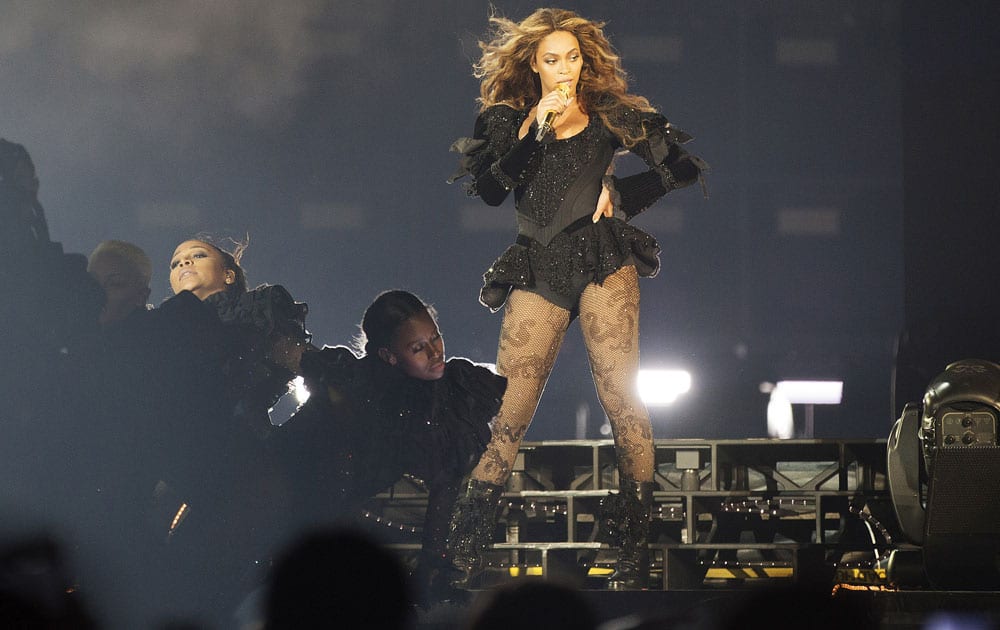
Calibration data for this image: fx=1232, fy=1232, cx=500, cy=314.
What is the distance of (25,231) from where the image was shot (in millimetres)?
3309

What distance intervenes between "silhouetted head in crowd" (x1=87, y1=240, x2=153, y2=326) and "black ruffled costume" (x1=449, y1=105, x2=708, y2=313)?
1.19m

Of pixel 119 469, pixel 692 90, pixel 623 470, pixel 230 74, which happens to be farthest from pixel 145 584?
pixel 692 90

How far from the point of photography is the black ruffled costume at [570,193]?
3896 mm

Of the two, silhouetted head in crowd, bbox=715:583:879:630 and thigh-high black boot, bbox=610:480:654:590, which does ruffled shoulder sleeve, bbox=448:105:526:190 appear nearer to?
thigh-high black boot, bbox=610:480:654:590

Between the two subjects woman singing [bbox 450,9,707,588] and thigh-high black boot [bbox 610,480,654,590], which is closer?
thigh-high black boot [bbox 610,480,654,590]

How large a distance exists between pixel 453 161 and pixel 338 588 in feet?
21.5

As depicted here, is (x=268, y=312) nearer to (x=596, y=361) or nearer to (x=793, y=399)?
(x=596, y=361)

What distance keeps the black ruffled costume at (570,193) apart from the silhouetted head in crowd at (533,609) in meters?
2.48

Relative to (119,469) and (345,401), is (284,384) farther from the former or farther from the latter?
(119,469)

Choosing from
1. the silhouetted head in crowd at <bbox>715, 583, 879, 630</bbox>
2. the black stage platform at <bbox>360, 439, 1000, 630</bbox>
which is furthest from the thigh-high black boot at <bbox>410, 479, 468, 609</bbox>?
the silhouetted head in crowd at <bbox>715, 583, 879, 630</bbox>

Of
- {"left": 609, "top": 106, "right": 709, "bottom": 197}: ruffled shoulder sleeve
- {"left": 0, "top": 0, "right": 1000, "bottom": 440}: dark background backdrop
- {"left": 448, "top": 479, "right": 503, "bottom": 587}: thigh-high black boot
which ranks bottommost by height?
{"left": 448, "top": 479, "right": 503, "bottom": 587}: thigh-high black boot

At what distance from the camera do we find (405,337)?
3.72 metres

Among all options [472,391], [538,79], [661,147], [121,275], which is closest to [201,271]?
[121,275]

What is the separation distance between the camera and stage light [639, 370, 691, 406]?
8141 mm
